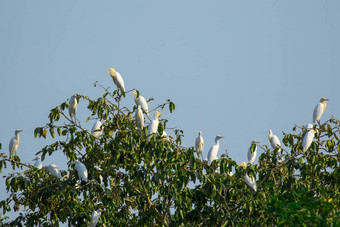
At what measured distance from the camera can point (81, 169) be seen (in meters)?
8.11

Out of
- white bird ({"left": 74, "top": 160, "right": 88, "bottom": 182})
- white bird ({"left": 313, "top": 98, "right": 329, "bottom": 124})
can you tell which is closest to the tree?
white bird ({"left": 74, "top": 160, "right": 88, "bottom": 182})

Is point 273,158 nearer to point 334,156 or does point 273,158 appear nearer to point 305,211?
point 334,156

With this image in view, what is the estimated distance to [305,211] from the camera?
5.42 m

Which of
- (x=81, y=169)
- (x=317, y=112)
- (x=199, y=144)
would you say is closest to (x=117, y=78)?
(x=199, y=144)

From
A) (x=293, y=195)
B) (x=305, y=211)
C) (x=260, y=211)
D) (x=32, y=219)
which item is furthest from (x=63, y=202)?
(x=305, y=211)

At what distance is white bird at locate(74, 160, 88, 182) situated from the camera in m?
8.03

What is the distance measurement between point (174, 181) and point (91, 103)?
155 cm

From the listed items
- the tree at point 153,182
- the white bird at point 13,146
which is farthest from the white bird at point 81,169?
Result: the white bird at point 13,146

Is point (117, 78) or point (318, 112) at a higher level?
point (117, 78)

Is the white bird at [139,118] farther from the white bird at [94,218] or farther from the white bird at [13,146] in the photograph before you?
the white bird at [13,146]

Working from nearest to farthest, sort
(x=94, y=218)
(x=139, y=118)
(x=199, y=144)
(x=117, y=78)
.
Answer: (x=94, y=218) → (x=139, y=118) → (x=199, y=144) → (x=117, y=78)

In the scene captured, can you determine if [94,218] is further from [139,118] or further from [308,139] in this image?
[308,139]

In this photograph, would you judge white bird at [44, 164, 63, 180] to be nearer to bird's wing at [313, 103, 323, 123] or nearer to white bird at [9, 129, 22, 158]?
white bird at [9, 129, 22, 158]

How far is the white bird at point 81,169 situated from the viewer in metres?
8.03
